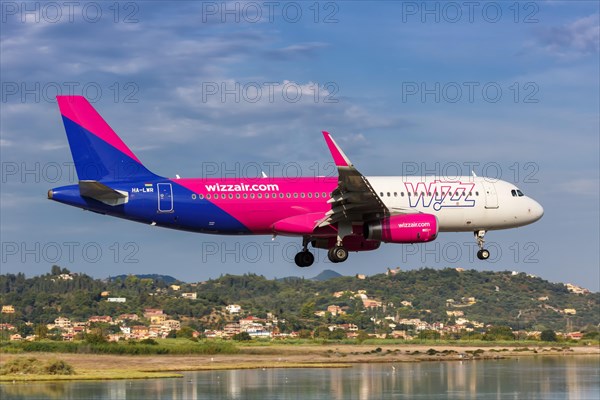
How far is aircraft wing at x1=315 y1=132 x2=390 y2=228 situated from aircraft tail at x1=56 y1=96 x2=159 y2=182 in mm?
12343

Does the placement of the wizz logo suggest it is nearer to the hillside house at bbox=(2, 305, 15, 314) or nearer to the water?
the water

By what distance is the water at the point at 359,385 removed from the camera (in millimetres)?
95000

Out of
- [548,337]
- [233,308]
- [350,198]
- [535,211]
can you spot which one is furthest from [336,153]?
[233,308]

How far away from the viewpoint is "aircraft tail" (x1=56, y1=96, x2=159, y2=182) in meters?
74.8

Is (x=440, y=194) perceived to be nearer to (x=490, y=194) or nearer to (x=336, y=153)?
(x=490, y=194)

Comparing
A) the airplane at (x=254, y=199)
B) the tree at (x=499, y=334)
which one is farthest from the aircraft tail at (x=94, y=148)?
the tree at (x=499, y=334)

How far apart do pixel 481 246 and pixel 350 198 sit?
512 inches

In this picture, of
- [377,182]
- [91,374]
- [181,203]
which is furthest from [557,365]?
[181,203]

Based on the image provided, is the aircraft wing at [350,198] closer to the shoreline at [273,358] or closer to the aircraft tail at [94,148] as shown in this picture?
the aircraft tail at [94,148]

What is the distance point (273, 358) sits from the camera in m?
128

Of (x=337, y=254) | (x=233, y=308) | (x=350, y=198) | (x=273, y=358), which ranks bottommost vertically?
(x=273, y=358)

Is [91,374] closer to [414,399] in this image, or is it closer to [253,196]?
[414,399]

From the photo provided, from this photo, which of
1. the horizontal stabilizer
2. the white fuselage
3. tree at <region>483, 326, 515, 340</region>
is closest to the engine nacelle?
the white fuselage

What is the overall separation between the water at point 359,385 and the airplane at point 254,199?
76.2 ft
